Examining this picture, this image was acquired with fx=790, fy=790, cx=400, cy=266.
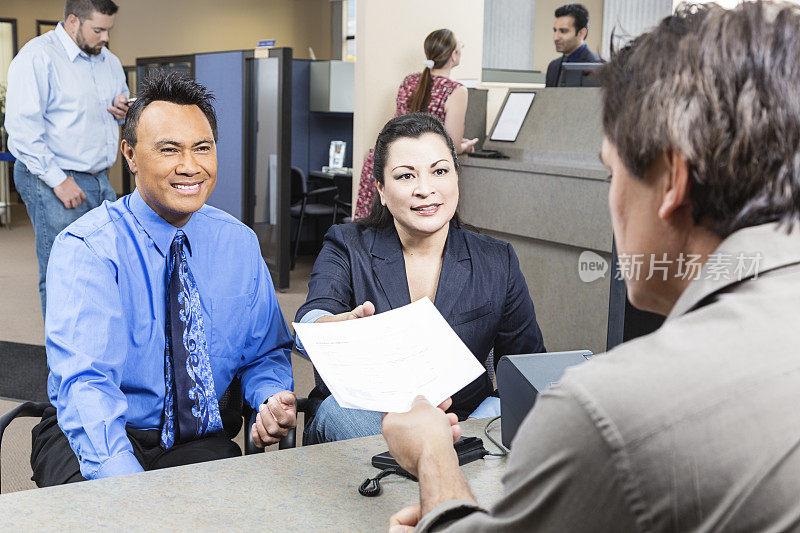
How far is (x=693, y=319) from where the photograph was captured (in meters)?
0.61

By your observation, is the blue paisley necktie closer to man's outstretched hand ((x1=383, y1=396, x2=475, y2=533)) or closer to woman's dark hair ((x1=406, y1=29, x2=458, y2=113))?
man's outstretched hand ((x1=383, y1=396, x2=475, y2=533))

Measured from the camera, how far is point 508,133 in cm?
438

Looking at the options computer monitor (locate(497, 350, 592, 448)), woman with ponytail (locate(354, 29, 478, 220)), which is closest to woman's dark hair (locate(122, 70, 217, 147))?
computer monitor (locate(497, 350, 592, 448))

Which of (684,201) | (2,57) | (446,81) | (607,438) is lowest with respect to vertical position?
(607,438)

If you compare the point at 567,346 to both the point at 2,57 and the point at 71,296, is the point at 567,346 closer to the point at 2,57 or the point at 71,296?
the point at 71,296

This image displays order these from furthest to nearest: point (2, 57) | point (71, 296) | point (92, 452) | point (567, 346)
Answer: point (2, 57) < point (567, 346) < point (71, 296) < point (92, 452)

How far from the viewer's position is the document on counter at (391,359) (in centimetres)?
114

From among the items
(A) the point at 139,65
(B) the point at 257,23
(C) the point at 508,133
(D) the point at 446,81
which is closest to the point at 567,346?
(C) the point at 508,133

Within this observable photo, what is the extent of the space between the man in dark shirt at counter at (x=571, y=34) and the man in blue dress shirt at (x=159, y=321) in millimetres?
3369

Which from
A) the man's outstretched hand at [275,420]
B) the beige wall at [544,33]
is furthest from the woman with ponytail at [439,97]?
the beige wall at [544,33]

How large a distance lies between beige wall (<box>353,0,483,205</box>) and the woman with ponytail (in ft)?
1.79

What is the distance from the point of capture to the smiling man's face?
173 cm

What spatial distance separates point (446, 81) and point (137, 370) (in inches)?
123

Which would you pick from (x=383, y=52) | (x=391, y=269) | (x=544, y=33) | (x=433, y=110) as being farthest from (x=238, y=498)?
(x=544, y=33)
